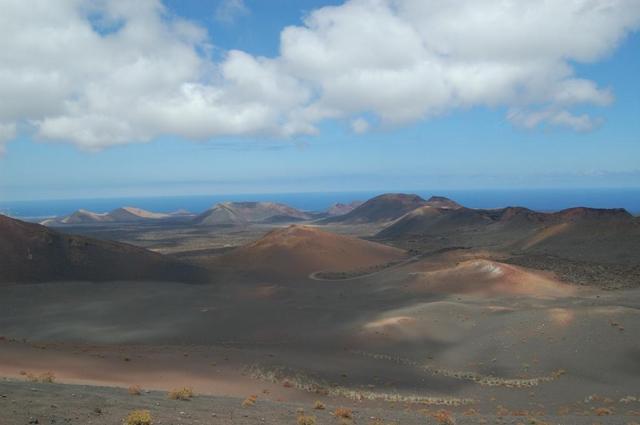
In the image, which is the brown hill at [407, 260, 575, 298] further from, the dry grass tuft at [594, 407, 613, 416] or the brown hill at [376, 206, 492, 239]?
the brown hill at [376, 206, 492, 239]

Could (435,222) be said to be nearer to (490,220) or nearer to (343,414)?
(490,220)

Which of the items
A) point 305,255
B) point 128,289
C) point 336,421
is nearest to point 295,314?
point 128,289

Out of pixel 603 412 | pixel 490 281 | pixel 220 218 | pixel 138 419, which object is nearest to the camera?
pixel 138 419

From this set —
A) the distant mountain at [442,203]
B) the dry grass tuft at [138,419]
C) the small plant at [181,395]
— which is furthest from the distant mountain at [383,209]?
the dry grass tuft at [138,419]

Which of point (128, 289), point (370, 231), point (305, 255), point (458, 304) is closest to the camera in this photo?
point (458, 304)

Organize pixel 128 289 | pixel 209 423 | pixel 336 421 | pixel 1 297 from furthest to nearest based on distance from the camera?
pixel 128 289
pixel 1 297
pixel 336 421
pixel 209 423

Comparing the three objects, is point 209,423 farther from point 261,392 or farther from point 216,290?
point 216,290

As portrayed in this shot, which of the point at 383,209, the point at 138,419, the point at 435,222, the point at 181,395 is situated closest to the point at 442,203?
the point at 383,209
